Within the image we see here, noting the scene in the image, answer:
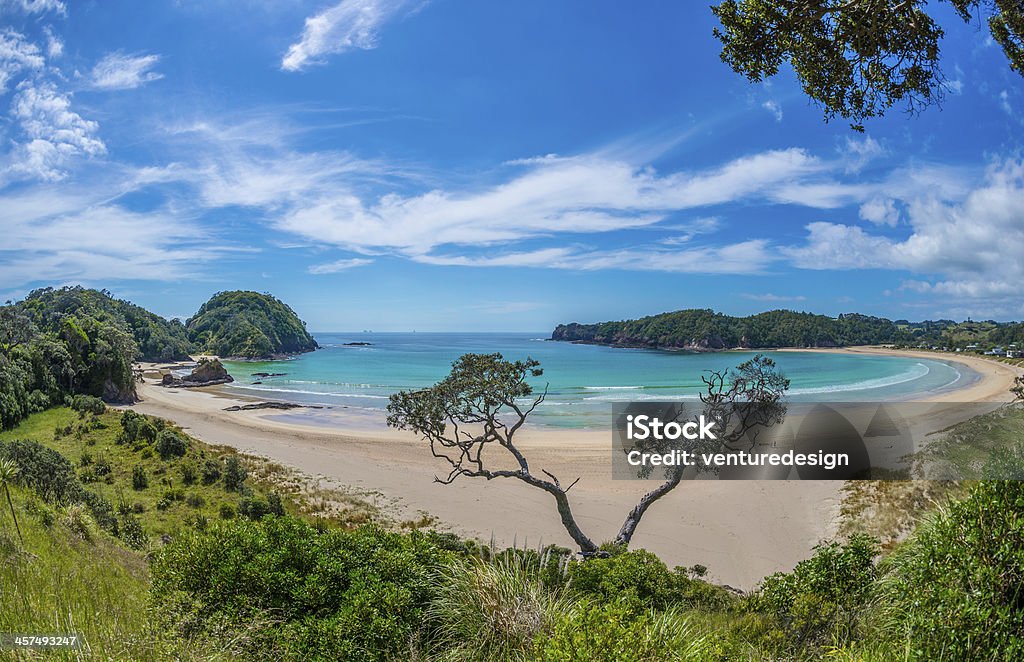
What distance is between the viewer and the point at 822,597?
5.97 metres

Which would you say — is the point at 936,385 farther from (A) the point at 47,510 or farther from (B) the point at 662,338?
(A) the point at 47,510

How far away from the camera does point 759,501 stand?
57.3ft

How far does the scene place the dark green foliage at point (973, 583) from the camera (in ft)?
11.8

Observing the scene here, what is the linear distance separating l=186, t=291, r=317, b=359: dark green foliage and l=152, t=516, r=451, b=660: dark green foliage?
336 feet

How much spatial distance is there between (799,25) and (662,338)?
89.3 m

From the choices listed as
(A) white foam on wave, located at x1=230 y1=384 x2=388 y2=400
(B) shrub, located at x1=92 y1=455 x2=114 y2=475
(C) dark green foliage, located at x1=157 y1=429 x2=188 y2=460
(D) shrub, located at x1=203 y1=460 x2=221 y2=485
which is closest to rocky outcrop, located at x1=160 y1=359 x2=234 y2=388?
(A) white foam on wave, located at x1=230 y1=384 x2=388 y2=400

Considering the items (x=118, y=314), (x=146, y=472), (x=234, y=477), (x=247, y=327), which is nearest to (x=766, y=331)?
(x=234, y=477)

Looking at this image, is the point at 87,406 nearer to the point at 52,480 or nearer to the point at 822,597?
the point at 52,480

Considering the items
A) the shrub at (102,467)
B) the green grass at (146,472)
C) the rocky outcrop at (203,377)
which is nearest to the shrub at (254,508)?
the green grass at (146,472)

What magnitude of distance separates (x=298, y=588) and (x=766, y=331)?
84.3 metres

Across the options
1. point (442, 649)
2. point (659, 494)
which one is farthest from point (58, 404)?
point (442, 649)

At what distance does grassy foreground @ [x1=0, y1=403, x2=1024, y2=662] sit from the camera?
3.57m

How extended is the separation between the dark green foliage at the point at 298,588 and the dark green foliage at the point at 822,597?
12.0 feet

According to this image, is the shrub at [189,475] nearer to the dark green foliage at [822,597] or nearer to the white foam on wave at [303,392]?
the dark green foliage at [822,597]
